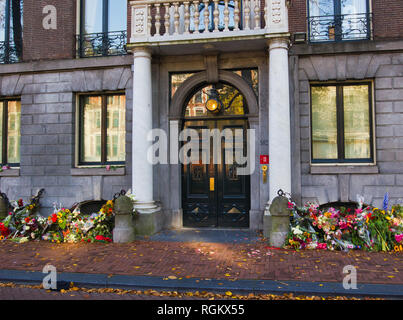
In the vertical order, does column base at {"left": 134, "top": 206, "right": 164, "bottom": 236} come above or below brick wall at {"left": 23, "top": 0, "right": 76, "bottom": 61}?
below

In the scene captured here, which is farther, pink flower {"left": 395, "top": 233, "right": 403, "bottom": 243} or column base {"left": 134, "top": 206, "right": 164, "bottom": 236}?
column base {"left": 134, "top": 206, "right": 164, "bottom": 236}

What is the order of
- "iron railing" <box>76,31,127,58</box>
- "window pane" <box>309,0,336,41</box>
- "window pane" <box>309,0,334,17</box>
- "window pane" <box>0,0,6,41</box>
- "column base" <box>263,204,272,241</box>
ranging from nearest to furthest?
"column base" <box>263,204,272,241</box> < "window pane" <box>309,0,336,41</box> < "window pane" <box>309,0,334,17</box> < "iron railing" <box>76,31,127,58</box> < "window pane" <box>0,0,6,41</box>

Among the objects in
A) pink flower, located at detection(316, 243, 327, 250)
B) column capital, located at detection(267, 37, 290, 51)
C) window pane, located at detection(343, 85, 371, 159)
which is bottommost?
pink flower, located at detection(316, 243, 327, 250)

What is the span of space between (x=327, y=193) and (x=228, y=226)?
2890 millimetres

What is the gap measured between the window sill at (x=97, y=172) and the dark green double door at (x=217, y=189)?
1.89 metres

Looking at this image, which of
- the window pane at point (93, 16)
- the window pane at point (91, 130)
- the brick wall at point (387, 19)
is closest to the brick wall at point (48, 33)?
the window pane at point (93, 16)

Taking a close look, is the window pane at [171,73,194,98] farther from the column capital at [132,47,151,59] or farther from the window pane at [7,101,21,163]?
the window pane at [7,101,21,163]

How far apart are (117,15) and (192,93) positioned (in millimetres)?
3609

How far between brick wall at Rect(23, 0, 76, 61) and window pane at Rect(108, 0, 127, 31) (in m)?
1.14

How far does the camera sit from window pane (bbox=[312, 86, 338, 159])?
8836 mm

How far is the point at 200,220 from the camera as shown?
30.1ft

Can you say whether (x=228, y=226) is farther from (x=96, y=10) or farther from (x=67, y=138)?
(x=96, y=10)

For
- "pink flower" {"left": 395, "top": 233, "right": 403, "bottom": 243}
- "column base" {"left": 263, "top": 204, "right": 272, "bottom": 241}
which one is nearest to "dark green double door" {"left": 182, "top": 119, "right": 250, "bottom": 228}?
"column base" {"left": 263, "top": 204, "right": 272, "bottom": 241}

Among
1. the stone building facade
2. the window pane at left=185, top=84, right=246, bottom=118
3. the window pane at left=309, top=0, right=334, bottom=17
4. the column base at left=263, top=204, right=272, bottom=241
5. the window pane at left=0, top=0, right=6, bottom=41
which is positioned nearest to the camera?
the column base at left=263, top=204, right=272, bottom=241
